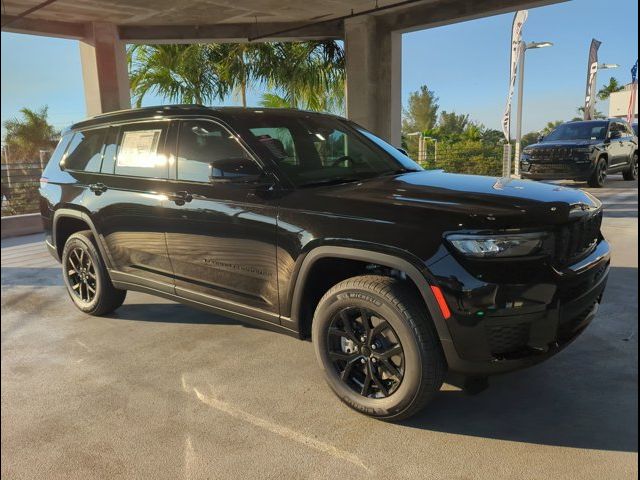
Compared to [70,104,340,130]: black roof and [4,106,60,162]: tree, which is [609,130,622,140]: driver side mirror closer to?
[70,104,340,130]: black roof

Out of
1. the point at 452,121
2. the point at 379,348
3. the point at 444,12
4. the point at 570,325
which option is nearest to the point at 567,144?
the point at 444,12

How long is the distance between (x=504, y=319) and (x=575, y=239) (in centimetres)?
66

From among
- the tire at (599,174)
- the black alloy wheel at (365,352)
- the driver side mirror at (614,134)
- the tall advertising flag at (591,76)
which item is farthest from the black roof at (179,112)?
the tall advertising flag at (591,76)

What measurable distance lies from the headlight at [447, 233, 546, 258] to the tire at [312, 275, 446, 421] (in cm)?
39

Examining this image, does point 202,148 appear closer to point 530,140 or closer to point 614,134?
point 614,134

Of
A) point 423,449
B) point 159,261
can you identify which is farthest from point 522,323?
point 159,261

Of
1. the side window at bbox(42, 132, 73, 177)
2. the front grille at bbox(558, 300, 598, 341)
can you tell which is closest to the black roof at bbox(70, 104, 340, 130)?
the side window at bbox(42, 132, 73, 177)

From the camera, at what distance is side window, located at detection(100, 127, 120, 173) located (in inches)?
168

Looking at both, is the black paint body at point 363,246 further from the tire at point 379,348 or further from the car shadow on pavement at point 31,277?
the car shadow on pavement at point 31,277

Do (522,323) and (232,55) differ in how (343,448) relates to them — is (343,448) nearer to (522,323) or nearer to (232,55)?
(522,323)

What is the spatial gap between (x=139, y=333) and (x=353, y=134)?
2.37 m

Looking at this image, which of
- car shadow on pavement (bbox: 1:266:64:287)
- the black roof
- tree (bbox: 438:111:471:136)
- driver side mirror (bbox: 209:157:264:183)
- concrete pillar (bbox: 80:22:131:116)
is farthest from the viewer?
tree (bbox: 438:111:471:136)

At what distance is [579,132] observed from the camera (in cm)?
1359

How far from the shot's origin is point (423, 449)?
2.53 metres
